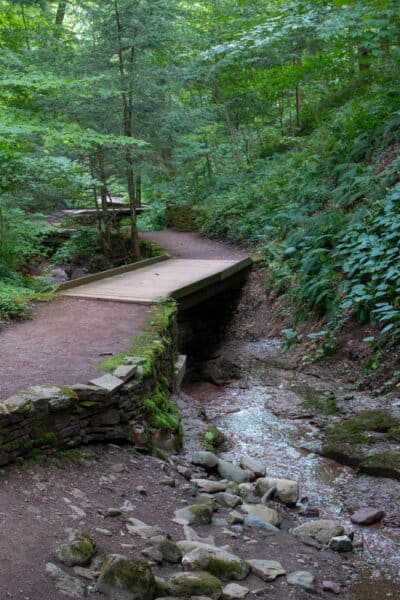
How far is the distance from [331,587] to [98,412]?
2.34 m

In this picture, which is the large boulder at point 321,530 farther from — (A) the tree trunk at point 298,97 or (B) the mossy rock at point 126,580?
(A) the tree trunk at point 298,97

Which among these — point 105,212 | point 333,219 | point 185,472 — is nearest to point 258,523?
point 185,472

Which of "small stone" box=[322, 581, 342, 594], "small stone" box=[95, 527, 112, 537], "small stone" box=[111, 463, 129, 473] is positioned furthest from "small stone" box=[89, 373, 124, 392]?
"small stone" box=[322, 581, 342, 594]

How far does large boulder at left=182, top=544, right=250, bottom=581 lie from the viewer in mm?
3264

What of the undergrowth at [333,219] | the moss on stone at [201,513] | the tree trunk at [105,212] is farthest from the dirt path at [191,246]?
the moss on stone at [201,513]

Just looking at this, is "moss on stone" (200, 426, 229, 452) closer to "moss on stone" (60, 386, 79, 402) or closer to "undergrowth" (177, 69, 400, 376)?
"moss on stone" (60, 386, 79, 402)

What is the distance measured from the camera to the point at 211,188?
1781 centimetres

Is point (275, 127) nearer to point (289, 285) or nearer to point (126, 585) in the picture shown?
point (289, 285)

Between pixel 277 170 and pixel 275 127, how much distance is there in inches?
209

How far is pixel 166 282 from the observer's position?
9.63 meters

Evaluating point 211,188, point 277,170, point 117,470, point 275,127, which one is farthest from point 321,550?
point 275,127

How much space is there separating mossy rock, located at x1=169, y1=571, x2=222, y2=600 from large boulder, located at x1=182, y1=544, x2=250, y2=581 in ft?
0.54

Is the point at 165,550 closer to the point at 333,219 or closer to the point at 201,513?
the point at 201,513

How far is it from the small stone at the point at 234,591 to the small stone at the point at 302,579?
0.41 m
